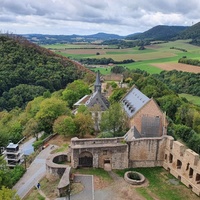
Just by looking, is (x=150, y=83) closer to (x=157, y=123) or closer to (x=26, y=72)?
(x=157, y=123)

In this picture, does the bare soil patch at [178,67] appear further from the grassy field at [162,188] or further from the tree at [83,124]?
the grassy field at [162,188]

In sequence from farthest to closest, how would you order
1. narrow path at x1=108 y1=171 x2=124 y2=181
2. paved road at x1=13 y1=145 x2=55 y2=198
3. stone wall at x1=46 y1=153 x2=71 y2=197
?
narrow path at x1=108 y1=171 x2=124 y2=181
paved road at x1=13 y1=145 x2=55 y2=198
stone wall at x1=46 y1=153 x2=71 y2=197

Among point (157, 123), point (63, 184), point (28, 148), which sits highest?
point (157, 123)

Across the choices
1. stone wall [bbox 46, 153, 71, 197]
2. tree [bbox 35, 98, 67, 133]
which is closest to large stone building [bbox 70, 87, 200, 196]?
stone wall [bbox 46, 153, 71, 197]

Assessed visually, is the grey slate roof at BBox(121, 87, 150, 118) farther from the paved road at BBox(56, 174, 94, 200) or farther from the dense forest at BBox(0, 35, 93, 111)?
the dense forest at BBox(0, 35, 93, 111)

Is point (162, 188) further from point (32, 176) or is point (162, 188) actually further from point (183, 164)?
point (32, 176)

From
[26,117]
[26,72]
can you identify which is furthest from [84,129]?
[26,72]

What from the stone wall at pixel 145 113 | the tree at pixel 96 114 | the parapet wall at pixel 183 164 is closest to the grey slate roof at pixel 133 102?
the stone wall at pixel 145 113
